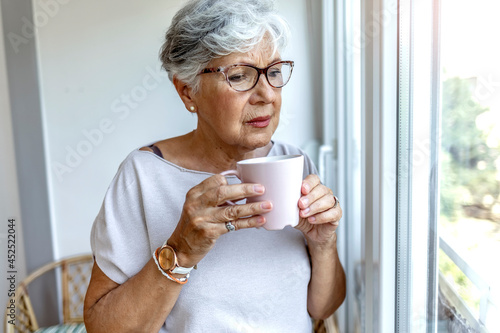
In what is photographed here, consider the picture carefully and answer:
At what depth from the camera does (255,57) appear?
93 centimetres

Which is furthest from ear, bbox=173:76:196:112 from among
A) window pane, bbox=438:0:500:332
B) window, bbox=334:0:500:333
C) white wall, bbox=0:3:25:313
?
white wall, bbox=0:3:25:313

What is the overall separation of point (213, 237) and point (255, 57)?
404 mm

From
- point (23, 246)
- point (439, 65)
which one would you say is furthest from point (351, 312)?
point (23, 246)

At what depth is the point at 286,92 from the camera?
69.9 inches

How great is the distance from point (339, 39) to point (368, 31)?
0.70 metres

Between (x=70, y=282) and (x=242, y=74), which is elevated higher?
(x=242, y=74)

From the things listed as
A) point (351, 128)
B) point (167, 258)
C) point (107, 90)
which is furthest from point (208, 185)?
point (107, 90)

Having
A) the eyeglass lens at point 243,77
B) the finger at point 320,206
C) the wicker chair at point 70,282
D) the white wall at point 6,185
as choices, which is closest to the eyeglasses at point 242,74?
the eyeglass lens at point 243,77

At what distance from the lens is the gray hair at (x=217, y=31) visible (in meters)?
0.91

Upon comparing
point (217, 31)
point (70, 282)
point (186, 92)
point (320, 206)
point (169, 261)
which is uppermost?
point (217, 31)

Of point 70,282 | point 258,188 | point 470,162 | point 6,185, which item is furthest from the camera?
point 70,282

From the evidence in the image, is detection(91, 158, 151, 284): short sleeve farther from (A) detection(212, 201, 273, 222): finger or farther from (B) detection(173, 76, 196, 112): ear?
(A) detection(212, 201, 273, 222): finger

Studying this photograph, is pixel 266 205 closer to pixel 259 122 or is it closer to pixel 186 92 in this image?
pixel 259 122

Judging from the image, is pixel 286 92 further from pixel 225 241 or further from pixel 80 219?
pixel 80 219
